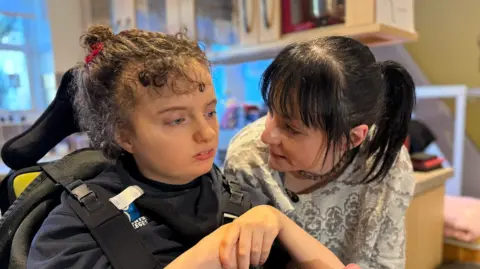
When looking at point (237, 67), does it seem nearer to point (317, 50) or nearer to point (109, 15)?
point (109, 15)

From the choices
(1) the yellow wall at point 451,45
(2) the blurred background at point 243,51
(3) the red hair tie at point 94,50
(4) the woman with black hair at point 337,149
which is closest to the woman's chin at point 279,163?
(4) the woman with black hair at point 337,149

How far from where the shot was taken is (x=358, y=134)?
0.78 m

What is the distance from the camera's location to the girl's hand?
57cm

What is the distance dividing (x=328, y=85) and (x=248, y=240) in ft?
0.96

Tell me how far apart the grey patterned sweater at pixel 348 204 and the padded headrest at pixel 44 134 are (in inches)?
13.0

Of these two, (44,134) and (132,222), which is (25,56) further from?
(132,222)

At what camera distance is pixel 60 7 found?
6.76ft

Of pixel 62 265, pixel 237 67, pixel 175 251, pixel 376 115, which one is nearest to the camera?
pixel 62 265

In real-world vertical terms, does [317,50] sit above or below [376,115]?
above

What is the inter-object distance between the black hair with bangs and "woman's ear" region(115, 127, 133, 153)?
25 centimetres

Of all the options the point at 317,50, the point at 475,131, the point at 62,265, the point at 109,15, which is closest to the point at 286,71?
the point at 317,50

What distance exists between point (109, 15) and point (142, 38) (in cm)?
148

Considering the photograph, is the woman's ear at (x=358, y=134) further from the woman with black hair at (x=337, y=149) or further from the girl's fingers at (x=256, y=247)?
the girl's fingers at (x=256, y=247)

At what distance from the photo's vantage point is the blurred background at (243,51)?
1.52 meters
